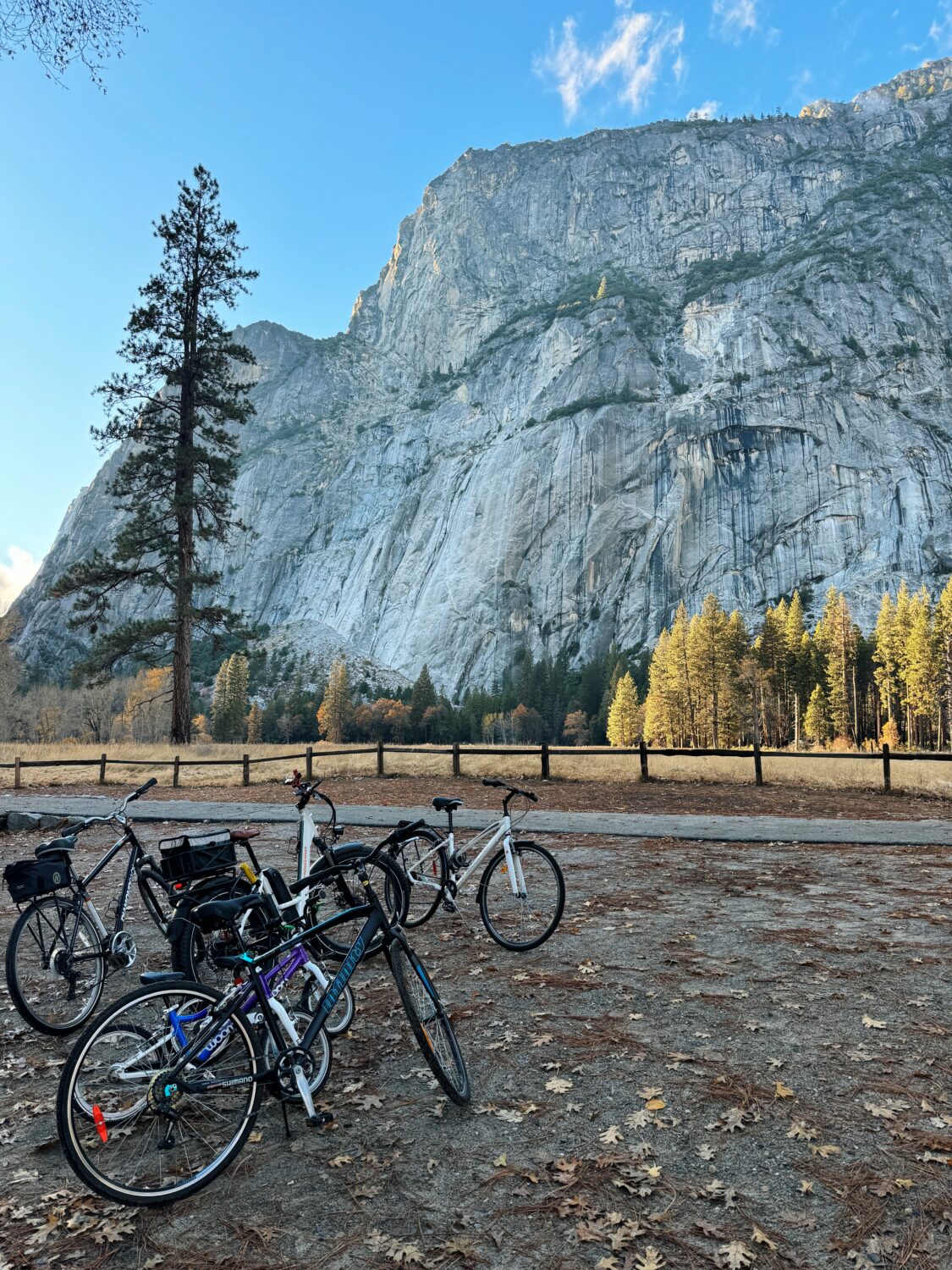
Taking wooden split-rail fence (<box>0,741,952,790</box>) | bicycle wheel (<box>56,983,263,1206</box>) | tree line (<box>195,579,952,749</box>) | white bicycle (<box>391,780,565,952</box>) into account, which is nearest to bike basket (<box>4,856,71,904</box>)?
bicycle wheel (<box>56,983,263,1206</box>)

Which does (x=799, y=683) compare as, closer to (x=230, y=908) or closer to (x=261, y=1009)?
(x=230, y=908)

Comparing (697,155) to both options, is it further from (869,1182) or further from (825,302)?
(869,1182)

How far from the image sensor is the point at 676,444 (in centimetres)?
13188

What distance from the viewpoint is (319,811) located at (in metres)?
14.8

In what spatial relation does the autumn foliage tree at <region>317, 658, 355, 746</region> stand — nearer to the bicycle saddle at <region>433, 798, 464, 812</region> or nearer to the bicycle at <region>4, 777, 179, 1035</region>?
the bicycle saddle at <region>433, 798, 464, 812</region>

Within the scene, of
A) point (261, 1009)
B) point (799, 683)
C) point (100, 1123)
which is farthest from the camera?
point (799, 683)

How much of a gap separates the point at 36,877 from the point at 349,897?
229cm

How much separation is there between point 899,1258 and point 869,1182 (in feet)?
1.52

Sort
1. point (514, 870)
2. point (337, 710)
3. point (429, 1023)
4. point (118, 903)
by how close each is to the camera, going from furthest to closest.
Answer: point (337, 710), point (514, 870), point (118, 903), point (429, 1023)

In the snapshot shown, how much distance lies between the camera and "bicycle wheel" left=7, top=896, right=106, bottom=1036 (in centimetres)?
504

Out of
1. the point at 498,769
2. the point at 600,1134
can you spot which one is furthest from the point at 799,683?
the point at 600,1134

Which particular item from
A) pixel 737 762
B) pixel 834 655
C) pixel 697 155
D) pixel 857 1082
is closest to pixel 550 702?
pixel 834 655

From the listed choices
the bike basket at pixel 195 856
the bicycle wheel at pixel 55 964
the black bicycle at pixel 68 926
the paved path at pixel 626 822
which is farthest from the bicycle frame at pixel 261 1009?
the paved path at pixel 626 822

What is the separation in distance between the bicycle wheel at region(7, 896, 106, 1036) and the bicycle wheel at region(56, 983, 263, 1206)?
86.1 inches
